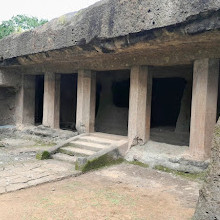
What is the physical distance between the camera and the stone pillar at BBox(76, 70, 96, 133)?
7.62m

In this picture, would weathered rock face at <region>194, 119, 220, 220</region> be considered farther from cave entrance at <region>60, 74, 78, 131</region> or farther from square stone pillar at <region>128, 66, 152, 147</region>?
cave entrance at <region>60, 74, 78, 131</region>

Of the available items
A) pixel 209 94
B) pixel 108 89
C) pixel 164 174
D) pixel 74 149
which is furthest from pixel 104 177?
pixel 108 89

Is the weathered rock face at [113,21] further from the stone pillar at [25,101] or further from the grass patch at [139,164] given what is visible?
the grass patch at [139,164]

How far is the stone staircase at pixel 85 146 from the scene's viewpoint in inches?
243

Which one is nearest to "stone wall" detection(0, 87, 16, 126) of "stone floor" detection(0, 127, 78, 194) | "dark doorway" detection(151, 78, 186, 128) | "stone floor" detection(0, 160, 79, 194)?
"stone floor" detection(0, 127, 78, 194)

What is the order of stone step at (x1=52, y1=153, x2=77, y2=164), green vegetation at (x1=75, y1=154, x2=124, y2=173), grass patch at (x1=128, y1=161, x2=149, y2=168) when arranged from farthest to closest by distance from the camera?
stone step at (x1=52, y1=153, x2=77, y2=164)
grass patch at (x1=128, y1=161, x2=149, y2=168)
green vegetation at (x1=75, y1=154, x2=124, y2=173)

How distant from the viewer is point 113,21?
201 inches

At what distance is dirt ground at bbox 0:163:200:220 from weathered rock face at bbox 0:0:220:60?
2.71m

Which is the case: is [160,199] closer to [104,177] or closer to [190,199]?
[190,199]

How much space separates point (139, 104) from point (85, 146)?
5.60 feet

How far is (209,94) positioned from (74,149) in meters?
3.39

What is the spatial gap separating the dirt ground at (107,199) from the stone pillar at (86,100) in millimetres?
2548

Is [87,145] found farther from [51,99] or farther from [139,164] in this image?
[51,99]

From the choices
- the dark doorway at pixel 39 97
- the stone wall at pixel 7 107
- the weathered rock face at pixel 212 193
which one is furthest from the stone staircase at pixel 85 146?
the dark doorway at pixel 39 97
